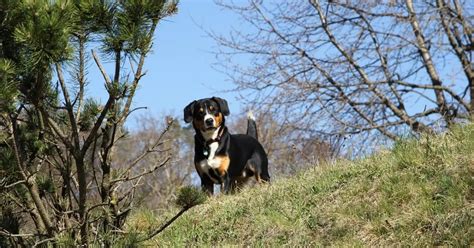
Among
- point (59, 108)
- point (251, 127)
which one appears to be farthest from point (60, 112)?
point (251, 127)

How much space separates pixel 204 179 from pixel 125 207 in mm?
4004

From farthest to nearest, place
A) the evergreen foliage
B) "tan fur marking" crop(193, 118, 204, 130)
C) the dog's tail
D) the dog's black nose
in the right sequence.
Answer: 1. the dog's tail
2. "tan fur marking" crop(193, 118, 204, 130)
3. the dog's black nose
4. the evergreen foliage

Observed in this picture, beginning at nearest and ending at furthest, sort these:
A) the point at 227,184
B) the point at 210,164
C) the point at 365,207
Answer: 1. the point at 365,207
2. the point at 227,184
3. the point at 210,164

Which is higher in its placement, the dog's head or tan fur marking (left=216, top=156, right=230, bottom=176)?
the dog's head

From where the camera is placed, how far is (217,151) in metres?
10.3

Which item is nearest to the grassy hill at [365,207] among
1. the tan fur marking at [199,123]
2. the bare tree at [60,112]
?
the bare tree at [60,112]

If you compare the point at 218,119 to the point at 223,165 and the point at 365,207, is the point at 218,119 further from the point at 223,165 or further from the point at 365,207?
the point at 365,207

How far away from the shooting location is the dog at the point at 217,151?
1014 centimetres

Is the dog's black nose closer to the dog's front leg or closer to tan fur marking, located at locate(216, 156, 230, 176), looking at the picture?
tan fur marking, located at locate(216, 156, 230, 176)

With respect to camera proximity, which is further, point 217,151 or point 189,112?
point 189,112

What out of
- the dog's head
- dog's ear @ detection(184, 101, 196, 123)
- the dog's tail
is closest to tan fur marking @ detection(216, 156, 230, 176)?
the dog's head

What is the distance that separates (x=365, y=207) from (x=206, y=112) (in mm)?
4824

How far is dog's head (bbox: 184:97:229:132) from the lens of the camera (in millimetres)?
10375

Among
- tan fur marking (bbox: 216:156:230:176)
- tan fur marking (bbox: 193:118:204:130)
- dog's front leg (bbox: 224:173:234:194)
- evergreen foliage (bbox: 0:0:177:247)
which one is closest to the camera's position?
evergreen foliage (bbox: 0:0:177:247)
